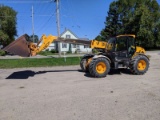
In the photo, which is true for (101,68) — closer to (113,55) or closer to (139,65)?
(113,55)

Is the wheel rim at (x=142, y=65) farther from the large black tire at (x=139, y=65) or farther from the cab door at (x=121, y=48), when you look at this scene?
the cab door at (x=121, y=48)

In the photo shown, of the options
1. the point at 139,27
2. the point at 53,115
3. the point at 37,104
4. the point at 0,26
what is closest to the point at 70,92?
the point at 37,104

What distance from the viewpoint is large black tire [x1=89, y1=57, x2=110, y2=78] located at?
10852 millimetres

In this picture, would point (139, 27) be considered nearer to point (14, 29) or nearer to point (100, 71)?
point (14, 29)

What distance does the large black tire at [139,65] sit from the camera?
1151 centimetres

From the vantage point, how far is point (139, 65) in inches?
467

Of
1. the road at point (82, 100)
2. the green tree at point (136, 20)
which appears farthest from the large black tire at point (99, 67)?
the green tree at point (136, 20)

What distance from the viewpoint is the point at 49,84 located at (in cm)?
953

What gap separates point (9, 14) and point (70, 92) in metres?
40.6

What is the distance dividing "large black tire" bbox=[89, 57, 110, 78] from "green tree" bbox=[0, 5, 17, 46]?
3450 centimetres

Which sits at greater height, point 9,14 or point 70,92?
point 9,14

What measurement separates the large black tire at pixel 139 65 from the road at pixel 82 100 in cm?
182

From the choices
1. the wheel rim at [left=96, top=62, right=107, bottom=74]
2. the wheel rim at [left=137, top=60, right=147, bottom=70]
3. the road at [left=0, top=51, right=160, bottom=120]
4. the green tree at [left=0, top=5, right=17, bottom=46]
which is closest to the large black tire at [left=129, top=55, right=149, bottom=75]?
the wheel rim at [left=137, top=60, right=147, bottom=70]

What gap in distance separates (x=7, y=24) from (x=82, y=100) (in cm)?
4023
